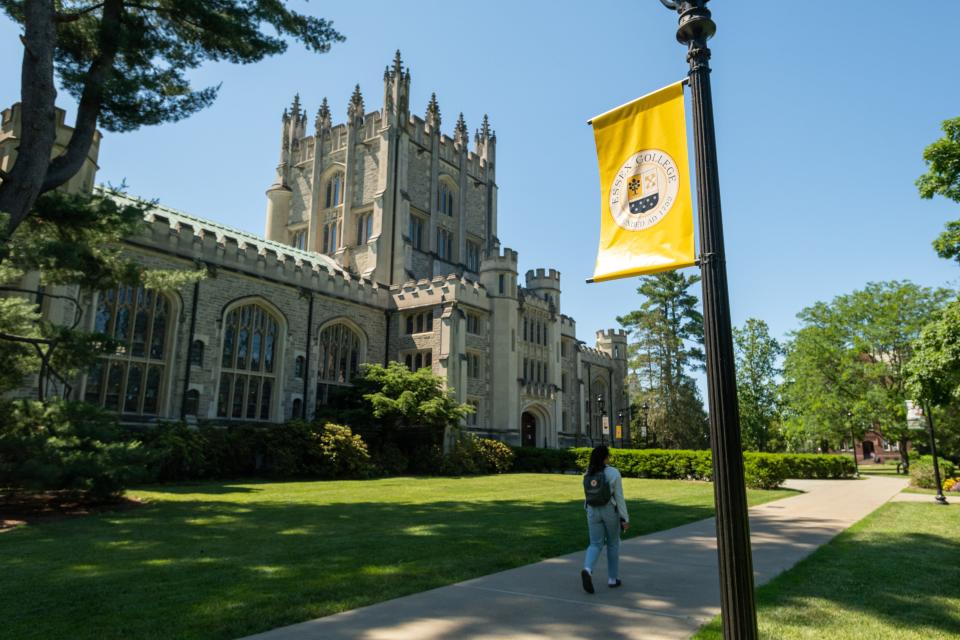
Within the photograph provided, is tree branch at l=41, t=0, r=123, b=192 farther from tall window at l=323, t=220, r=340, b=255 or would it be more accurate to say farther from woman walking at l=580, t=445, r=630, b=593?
tall window at l=323, t=220, r=340, b=255

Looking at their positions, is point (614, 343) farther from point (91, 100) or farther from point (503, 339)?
point (91, 100)

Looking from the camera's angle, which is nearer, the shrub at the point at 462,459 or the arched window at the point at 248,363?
the arched window at the point at 248,363

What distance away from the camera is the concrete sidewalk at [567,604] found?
444cm

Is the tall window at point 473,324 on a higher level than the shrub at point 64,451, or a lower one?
higher

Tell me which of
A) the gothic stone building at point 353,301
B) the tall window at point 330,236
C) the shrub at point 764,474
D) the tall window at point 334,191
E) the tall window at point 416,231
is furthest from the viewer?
the tall window at point 334,191

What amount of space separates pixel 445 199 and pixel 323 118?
935 centimetres

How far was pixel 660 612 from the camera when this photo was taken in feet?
16.7

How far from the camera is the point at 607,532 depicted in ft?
20.2

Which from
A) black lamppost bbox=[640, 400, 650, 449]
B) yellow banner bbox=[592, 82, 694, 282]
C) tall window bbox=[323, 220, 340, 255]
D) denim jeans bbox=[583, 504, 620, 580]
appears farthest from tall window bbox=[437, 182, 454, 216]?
yellow banner bbox=[592, 82, 694, 282]

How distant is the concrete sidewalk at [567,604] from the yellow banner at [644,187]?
105 inches

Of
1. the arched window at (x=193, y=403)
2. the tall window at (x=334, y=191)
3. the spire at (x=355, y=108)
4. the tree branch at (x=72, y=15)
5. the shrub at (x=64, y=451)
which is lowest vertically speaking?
the shrub at (x=64, y=451)

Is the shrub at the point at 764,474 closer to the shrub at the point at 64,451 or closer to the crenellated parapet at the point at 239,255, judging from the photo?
the shrub at the point at 64,451

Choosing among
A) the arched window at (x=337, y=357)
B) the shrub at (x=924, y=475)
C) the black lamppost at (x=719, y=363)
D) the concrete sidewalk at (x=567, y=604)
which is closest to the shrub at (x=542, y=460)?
the arched window at (x=337, y=357)

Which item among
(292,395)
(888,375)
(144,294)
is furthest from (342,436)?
(888,375)
